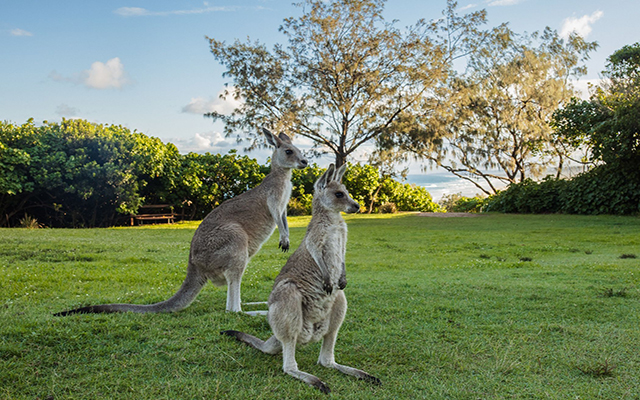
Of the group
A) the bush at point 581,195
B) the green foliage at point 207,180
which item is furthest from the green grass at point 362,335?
the bush at point 581,195

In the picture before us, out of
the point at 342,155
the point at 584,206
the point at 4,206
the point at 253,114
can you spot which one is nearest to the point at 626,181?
the point at 584,206

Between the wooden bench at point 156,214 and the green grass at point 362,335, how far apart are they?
11322 millimetres

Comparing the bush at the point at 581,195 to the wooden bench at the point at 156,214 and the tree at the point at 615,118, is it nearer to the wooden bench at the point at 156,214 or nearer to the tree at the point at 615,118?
the tree at the point at 615,118

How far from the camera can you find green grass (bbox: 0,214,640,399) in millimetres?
3555

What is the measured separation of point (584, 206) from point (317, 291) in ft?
73.9

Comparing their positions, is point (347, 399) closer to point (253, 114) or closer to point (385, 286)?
point (385, 286)

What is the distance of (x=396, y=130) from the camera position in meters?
26.8

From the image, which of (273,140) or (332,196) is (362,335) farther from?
(273,140)

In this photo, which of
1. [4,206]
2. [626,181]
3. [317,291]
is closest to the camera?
[317,291]

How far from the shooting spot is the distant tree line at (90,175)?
18031 mm

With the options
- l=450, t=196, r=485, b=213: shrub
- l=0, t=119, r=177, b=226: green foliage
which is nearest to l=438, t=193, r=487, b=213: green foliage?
l=450, t=196, r=485, b=213: shrub

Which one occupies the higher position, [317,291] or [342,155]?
[342,155]

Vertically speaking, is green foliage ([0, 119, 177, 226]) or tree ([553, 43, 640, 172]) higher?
tree ([553, 43, 640, 172])

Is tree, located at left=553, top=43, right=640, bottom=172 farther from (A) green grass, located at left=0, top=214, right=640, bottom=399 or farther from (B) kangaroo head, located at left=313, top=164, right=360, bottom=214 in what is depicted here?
(B) kangaroo head, located at left=313, top=164, right=360, bottom=214
